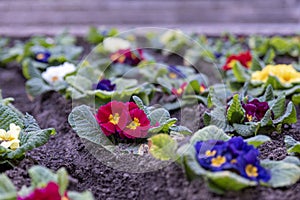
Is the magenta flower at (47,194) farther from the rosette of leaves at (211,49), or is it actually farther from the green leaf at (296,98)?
the rosette of leaves at (211,49)

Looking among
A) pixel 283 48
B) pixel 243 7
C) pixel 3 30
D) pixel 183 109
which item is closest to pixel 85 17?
pixel 3 30

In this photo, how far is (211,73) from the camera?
11.0 ft

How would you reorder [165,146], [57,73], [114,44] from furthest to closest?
[114,44] → [57,73] → [165,146]

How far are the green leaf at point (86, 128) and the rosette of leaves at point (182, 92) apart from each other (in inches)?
24.6

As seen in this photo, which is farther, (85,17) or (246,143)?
(85,17)

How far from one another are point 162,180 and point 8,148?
1.91 feet

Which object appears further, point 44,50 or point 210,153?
point 44,50

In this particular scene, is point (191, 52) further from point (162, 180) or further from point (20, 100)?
point (162, 180)

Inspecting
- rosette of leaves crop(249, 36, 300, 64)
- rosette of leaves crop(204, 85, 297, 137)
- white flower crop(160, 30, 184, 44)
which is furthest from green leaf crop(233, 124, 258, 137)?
white flower crop(160, 30, 184, 44)

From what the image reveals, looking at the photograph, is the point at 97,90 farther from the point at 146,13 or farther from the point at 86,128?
the point at 146,13

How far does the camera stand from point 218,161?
5.29 feet

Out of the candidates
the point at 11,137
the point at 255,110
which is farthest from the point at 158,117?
the point at 11,137

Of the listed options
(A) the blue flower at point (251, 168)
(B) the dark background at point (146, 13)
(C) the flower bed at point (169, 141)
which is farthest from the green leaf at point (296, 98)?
(B) the dark background at point (146, 13)

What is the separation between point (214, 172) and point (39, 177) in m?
0.52
